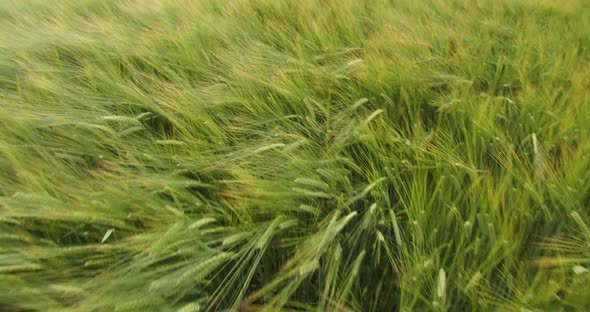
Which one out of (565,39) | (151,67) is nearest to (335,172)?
(151,67)

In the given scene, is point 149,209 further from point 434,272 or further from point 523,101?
point 523,101

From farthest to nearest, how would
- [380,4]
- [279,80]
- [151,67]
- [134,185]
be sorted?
[380,4] < [151,67] < [279,80] < [134,185]

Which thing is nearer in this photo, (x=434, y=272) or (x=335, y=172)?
(x=434, y=272)

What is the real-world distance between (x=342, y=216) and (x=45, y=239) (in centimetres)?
49

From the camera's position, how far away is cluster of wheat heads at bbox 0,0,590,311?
23.1 inches

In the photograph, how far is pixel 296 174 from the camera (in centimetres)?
73

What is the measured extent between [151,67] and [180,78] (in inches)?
6.9

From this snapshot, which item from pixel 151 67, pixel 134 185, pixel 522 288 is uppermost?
pixel 151 67

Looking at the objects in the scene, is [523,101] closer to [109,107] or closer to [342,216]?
[342,216]

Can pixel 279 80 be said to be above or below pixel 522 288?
above

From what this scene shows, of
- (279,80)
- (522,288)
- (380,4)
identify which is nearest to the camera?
(522,288)

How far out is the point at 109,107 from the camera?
0.98 metres

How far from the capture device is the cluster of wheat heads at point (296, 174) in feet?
1.92

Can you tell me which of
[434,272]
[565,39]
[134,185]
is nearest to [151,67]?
[134,185]
